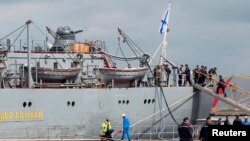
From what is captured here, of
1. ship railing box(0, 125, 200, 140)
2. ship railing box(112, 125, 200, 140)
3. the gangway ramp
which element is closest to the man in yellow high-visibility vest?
ship railing box(0, 125, 200, 140)

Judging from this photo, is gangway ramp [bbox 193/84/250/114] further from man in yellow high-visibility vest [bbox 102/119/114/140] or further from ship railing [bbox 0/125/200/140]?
man in yellow high-visibility vest [bbox 102/119/114/140]

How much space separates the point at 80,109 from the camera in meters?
41.4

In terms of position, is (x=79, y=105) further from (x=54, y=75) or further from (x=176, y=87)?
(x=176, y=87)

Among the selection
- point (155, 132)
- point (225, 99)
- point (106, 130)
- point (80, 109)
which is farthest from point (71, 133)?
point (225, 99)

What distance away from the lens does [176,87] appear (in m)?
46.1

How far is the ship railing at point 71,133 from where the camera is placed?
38906mm

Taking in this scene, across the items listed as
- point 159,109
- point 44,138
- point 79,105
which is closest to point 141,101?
point 159,109

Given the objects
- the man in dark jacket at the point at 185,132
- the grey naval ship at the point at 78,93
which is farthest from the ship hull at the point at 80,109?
the man in dark jacket at the point at 185,132

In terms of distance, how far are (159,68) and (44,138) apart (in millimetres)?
9902

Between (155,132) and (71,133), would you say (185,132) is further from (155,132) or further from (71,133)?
(155,132)

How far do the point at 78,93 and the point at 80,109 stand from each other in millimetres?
927

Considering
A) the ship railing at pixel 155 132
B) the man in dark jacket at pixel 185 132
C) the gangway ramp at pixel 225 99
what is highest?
the gangway ramp at pixel 225 99

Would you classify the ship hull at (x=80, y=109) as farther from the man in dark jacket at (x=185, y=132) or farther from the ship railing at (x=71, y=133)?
the man in dark jacket at (x=185, y=132)

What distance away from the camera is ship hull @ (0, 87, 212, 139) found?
1533 inches
